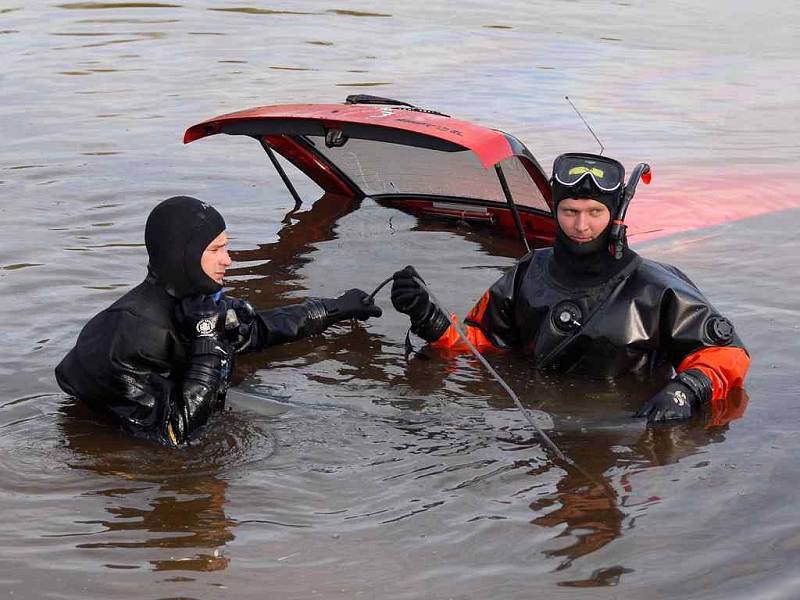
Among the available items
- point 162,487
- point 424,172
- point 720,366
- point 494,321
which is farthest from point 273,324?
point 424,172

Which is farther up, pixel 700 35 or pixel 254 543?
pixel 700 35

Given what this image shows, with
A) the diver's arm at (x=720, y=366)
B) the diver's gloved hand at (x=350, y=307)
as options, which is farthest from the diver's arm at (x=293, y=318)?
the diver's arm at (x=720, y=366)

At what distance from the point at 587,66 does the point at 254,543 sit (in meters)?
10.5

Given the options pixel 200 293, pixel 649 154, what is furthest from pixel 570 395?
pixel 649 154

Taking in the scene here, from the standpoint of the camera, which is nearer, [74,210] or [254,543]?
[254,543]

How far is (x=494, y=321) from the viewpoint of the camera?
5637mm

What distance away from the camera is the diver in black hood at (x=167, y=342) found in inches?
181

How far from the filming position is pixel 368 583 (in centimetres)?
376

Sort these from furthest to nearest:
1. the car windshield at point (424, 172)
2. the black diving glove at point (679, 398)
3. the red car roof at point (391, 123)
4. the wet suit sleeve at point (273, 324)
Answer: the car windshield at point (424, 172), the red car roof at point (391, 123), the wet suit sleeve at point (273, 324), the black diving glove at point (679, 398)

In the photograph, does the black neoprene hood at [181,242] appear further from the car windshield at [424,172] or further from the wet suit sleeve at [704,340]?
the car windshield at [424,172]

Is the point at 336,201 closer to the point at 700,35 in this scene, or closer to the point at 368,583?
the point at 368,583

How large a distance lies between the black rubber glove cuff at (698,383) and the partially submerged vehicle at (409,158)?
1.72 meters

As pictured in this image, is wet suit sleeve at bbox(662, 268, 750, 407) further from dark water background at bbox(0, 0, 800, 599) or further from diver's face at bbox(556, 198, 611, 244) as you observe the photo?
diver's face at bbox(556, 198, 611, 244)

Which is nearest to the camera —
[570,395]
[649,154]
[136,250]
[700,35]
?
[570,395]
